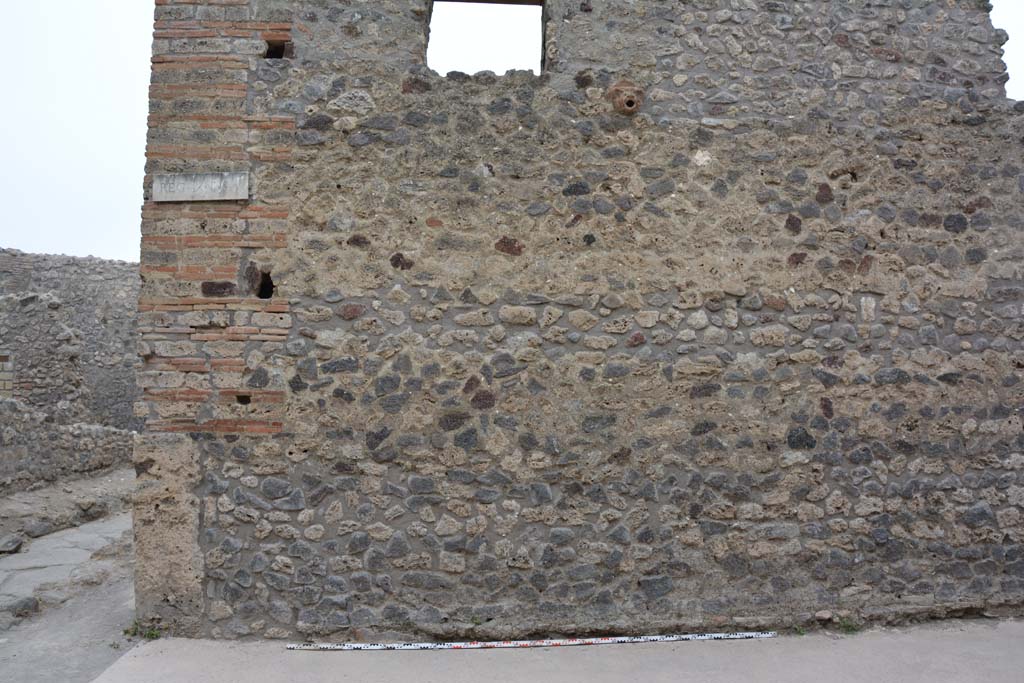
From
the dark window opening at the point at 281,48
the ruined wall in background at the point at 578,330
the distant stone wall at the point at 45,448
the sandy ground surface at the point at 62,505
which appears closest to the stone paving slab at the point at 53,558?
the sandy ground surface at the point at 62,505

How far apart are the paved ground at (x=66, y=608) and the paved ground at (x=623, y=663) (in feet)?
1.05

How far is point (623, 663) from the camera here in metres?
3.69

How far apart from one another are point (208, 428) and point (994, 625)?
4609 mm

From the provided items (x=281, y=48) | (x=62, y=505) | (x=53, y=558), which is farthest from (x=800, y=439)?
(x=62, y=505)

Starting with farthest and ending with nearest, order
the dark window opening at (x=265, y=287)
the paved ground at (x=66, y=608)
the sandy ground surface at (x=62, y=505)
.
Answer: the sandy ground surface at (x=62, y=505) → the dark window opening at (x=265, y=287) → the paved ground at (x=66, y=608)

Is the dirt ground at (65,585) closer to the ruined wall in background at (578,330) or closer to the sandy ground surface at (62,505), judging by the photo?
the sandy ground surface at (62,505)

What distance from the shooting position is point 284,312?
13.4ft

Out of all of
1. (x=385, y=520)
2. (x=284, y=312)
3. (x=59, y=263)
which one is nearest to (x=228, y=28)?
(x=284, y=312)

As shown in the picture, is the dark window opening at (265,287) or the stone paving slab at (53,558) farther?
the stone paving slab at (53,558)

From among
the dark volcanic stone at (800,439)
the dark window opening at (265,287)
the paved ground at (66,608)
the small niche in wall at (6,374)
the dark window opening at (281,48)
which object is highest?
the dark window opening at (281,48)

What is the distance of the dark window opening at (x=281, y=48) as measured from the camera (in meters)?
4.23

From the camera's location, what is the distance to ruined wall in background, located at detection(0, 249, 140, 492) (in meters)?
7.89

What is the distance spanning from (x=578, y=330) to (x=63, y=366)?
8358 mm

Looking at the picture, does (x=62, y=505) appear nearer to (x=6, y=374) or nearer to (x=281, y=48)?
(x=6, y=374)
